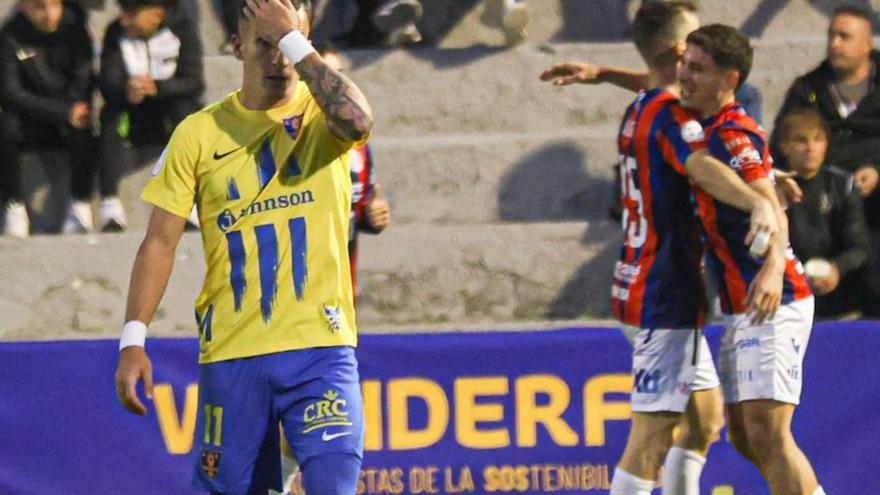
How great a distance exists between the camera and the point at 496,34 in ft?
37.0

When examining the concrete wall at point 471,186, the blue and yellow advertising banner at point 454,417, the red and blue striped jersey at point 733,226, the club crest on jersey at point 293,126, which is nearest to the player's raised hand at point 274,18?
the club crest on jersey at point 293,126

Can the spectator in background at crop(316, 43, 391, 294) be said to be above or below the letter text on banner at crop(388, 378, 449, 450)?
above

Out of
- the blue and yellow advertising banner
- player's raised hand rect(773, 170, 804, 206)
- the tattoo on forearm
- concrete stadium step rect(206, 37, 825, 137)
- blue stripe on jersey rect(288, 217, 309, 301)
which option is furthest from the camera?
concrete stadium step rect(206, 37, 825, 137)

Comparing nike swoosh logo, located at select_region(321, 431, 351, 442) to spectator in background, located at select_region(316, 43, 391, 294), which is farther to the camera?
spectator in background, located at select_region(316, 43, 391, 294)

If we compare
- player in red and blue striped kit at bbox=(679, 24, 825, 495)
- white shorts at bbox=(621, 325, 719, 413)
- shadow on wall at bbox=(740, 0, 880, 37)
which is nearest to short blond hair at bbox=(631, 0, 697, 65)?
player in red and blue striped kit at bbox=(679, 24, 825, 495)

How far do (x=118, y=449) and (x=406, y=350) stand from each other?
1344 millimetres

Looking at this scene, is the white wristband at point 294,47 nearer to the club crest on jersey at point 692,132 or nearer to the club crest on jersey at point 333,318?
the club crest on jersey at point 333,318

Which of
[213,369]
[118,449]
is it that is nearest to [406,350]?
[118,449]

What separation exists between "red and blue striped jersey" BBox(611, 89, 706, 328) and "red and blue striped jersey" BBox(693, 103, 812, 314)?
0.30 feet

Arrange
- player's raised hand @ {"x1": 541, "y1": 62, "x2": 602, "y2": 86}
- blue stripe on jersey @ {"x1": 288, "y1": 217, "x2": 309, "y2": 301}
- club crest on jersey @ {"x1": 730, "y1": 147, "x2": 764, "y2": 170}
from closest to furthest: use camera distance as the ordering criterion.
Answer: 1. blue stripe on jersey @ {"x1": 288, "y1": 217, "x2": 309, "y2": 301}
2. club crest on jersey @ {"x1": 730, "y1": 147, "x2": 764, "y2": 170}
3. player's raised hand @ {"x1": 541, "y1": 62, "x2": 602, "y2": 86}

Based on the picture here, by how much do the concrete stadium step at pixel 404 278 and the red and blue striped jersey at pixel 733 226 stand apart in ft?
9.80

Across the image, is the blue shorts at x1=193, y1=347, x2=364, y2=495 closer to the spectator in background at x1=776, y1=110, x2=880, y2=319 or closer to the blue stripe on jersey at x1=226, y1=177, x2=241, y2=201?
the blue stripe on jersey at x1=226, y1=177, x2=241, y2=201

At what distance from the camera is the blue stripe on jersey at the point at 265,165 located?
17.0 ft

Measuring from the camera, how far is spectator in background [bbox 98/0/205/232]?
965 centimetres
